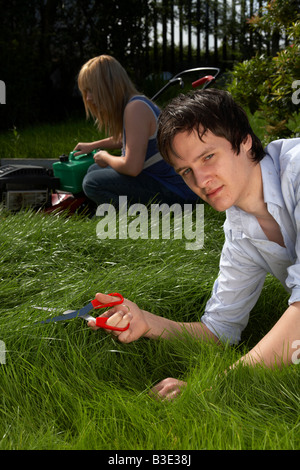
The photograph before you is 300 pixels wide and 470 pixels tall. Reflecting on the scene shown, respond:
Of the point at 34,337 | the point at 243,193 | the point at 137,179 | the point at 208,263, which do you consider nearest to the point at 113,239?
the point at 208,263

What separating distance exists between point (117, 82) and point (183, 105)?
208 centimetres

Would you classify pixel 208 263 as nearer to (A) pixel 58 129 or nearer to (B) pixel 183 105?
(B) pixel 183 105

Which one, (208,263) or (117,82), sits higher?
(117,82)

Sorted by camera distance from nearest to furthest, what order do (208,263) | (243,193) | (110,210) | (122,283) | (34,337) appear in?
(243,193) → (34,337) → (122,283) → (208,263) → (110,210)

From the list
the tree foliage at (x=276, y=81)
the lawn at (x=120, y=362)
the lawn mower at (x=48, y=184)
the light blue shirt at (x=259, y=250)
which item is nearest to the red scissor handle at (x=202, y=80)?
the lawn mower at (x=48, y=184)

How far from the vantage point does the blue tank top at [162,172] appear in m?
3.76

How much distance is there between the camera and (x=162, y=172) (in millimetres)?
3832

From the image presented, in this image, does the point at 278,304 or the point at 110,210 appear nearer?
the point at 278,304

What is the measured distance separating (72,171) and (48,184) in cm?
19

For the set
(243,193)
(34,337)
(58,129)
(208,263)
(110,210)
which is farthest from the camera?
(58,129)

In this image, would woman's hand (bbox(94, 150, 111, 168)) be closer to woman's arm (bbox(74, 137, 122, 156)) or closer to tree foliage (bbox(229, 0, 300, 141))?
woman's arm (bbox(74, 137, 122, 156))

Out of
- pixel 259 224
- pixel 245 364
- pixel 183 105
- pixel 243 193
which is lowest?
pixel 245 364

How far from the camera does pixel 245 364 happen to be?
5.51ft

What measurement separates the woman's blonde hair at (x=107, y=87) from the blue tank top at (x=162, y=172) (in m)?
0.20
